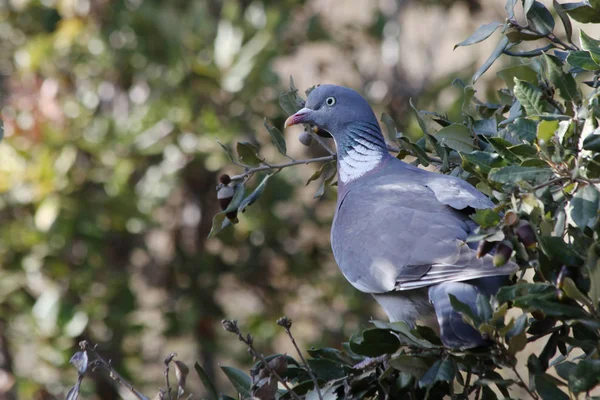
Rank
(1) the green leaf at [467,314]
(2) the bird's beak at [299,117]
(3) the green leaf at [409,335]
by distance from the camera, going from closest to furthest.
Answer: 1. (1) the green leaf at [467,314]
2. (3) the green leaf at [409,335]
3. (2) the bird's beak at [299,117]

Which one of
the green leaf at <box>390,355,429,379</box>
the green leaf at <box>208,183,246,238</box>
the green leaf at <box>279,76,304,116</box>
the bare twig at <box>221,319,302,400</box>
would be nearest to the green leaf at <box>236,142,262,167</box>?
the green leaf at <box>208,183,246,238</box>

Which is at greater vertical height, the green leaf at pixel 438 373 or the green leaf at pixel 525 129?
the green leaf at pixel 525 129

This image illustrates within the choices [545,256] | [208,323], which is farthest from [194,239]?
[545,256]

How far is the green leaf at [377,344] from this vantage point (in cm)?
165

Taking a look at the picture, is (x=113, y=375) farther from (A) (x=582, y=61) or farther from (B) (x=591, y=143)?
(A) (x=582, y=61)

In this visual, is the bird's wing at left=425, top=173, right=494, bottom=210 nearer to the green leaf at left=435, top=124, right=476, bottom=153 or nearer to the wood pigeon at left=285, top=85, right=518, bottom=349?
the wood pigeon at left=285, top=85, right=518, bottom=349

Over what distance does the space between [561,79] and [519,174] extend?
0.31m

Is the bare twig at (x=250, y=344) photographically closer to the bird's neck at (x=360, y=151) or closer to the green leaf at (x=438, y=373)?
the green leaf at (x=438, y=373)

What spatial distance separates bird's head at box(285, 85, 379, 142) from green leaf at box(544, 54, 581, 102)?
1.18 metres

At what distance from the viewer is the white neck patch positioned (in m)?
2.75

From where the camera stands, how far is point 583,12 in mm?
1764

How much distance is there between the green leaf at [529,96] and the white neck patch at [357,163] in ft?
3.24

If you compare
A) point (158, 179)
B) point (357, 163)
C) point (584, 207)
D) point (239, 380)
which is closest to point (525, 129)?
point (584, 207)

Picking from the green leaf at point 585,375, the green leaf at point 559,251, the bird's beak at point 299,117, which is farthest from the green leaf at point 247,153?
the green leaf at point 585,375
